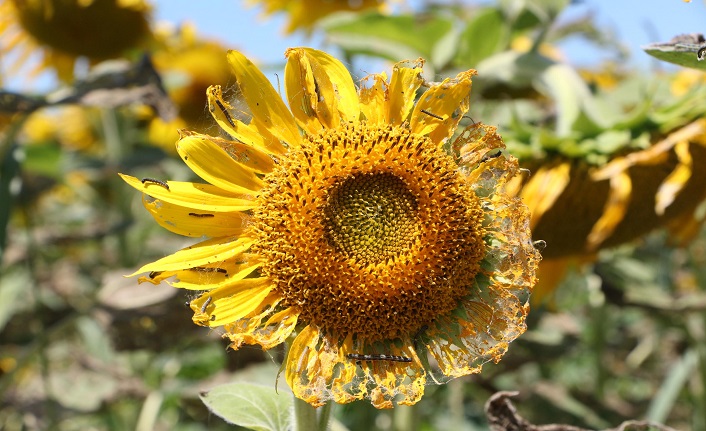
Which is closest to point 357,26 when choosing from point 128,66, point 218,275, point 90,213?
point 128,66

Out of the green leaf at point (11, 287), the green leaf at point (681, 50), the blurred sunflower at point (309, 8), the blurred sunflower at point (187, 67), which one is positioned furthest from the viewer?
the blurred sunflower at point (187, 67)

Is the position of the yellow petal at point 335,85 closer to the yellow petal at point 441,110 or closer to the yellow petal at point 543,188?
the yellow petal at point 441,110

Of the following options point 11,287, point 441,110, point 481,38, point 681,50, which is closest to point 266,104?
point 441,110

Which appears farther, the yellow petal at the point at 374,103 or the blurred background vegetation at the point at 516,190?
the blurred background vegetation at the point at 516,190

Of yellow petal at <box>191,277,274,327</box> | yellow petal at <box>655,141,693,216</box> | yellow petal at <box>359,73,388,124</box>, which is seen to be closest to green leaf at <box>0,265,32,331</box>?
yellow petal at <box>191,277,274,327</box>

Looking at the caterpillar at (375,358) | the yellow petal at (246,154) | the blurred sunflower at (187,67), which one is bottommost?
the blurred sunflower at (187,67)

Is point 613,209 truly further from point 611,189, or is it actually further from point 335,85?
point 335,85

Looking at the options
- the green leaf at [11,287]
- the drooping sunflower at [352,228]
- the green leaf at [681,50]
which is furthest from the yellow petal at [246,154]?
the green leaf at [11,287]
